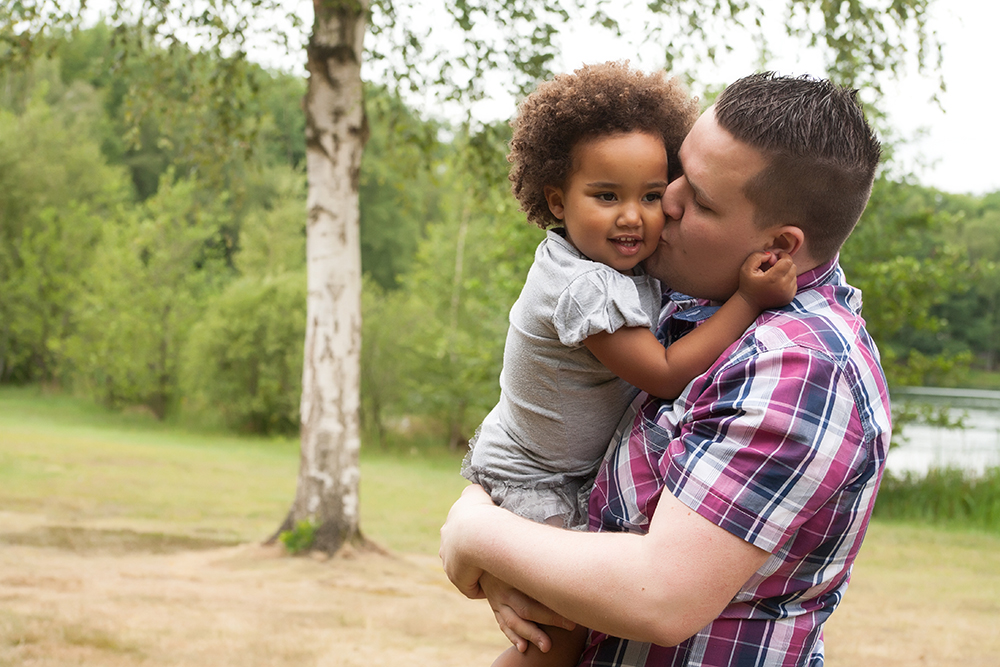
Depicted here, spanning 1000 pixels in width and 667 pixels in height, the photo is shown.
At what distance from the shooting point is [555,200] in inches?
79.9

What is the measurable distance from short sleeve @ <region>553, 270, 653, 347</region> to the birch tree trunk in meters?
5.85

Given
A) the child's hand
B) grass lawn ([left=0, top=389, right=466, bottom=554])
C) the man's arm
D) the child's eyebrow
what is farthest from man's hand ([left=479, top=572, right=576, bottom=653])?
grass lawn ([left=0, top=389, right=466, bottom=554])

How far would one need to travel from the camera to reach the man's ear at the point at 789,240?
4.66 ft

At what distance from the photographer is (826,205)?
4.54 ft

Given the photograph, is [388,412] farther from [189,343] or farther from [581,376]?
[581,376]

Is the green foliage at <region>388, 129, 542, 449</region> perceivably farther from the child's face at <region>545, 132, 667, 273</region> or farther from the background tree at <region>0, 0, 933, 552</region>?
the child's face at <region>545, 132, 667, 273</region>

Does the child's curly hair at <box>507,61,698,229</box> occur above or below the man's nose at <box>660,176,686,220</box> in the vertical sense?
above

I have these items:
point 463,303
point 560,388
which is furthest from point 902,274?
point 560,388

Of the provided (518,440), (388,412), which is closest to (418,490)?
(388,412)

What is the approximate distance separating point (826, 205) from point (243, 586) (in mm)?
6376

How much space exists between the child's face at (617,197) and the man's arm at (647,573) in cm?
65

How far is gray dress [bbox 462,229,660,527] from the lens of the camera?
1.71m

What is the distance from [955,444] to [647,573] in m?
17.7

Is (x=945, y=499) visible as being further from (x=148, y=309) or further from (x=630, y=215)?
(x=148, y=309)
